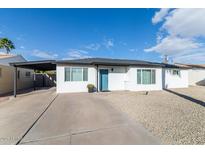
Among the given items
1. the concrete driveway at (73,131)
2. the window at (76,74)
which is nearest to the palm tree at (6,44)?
the window at (76,74)

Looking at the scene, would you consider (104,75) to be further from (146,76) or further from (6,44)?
(6,44)

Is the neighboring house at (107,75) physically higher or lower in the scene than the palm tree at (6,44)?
lower

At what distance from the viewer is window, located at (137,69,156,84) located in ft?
42.9

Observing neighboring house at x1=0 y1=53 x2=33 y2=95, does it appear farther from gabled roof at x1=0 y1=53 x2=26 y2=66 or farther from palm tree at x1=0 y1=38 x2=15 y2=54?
palm tree at x1=0 y1=38 x2=15 y2=54

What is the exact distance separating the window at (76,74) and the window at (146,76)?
5.71m

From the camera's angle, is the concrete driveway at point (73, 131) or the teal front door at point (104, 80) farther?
the teal front door at point (104, 80)

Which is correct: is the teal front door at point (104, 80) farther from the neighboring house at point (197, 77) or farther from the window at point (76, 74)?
the neighboring house at point (197, 77)

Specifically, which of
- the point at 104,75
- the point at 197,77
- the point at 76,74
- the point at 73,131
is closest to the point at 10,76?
the point at 76,74

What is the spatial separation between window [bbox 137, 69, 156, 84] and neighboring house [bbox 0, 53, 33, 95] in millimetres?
13815

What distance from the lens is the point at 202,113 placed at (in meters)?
5.45

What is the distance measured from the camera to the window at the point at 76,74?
453 inches

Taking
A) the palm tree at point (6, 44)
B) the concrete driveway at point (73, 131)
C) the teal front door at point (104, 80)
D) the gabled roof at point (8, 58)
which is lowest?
the concrete driveway at point (73, 131)
